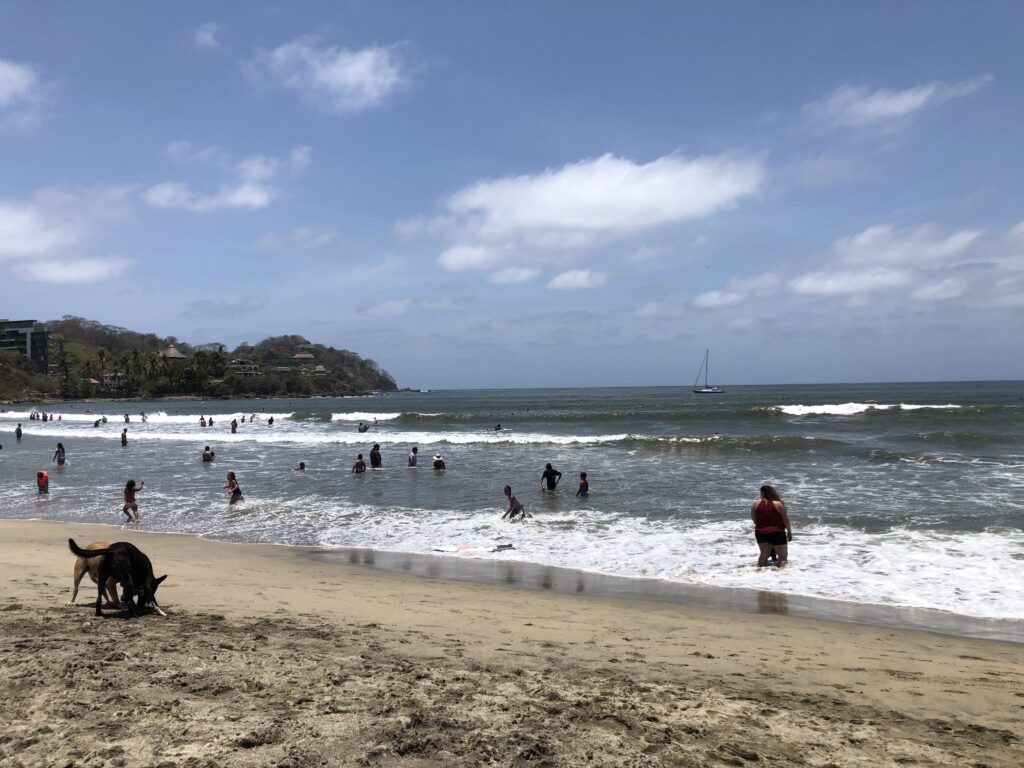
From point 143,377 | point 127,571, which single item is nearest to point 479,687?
point 127,571

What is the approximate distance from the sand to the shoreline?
1.70ft

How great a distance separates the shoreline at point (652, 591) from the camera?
25.3ft

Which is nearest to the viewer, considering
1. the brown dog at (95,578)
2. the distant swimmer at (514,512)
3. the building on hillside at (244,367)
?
the brown dog at (95,578)

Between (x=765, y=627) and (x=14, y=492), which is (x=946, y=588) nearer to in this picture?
(x=765, y=627)

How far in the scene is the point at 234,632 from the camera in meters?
6.19

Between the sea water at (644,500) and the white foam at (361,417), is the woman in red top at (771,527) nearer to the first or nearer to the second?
the sea water at (644,500)

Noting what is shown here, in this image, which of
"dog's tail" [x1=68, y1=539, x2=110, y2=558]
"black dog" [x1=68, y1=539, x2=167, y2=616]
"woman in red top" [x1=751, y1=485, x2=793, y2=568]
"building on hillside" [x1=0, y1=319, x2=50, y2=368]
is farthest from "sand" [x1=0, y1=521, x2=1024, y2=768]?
"building on hillside" [x1=0, y1=319, x2=50, y2=368]

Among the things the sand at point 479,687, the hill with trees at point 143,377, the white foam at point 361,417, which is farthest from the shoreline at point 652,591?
the hill with trees at point 143,377

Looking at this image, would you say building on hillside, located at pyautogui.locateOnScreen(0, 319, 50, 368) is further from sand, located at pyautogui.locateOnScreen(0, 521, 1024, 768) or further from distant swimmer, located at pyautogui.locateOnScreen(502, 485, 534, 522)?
sand, located at pyautogui.locateOnScreen(0, 521, 1024, 768)

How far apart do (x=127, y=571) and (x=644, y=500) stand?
1281cm

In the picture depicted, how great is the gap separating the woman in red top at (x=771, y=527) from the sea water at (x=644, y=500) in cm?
27

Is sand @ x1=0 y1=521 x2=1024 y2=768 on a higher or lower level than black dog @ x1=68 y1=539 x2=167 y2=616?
lower

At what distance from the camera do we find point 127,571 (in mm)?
6535

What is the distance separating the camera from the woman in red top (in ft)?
33.3
